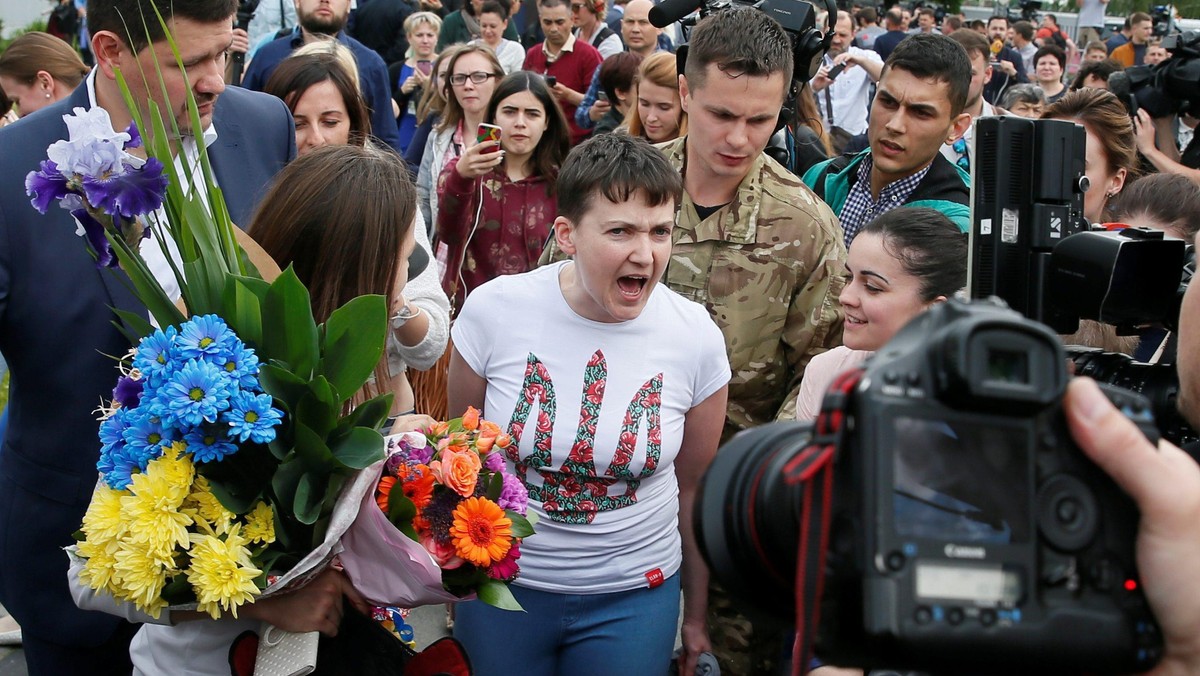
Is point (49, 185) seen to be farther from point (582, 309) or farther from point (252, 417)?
point (582, 309)

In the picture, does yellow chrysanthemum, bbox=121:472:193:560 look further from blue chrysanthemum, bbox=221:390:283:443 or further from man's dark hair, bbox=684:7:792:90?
man's dark hair, bbox=684:7:792:90

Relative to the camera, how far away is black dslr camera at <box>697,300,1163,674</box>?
3.59ft

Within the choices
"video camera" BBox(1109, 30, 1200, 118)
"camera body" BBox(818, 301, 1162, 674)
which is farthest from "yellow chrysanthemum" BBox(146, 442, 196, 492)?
"video camera" BBox(1109, 30, 1200, 118)

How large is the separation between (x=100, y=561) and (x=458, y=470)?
62 cm

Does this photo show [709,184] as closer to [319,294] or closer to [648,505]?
[648,505]

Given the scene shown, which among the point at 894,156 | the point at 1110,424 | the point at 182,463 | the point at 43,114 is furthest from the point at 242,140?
the point at 1110,424

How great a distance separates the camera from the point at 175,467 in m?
1.88

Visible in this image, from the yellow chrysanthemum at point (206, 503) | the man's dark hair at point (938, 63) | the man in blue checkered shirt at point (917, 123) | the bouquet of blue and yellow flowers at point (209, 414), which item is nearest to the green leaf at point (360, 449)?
the bouquet of blue and yellow flowers at point (209, 414)

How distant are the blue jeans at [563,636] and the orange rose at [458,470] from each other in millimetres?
643

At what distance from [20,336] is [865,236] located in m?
1.99

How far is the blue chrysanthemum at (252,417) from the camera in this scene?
6.03 feet

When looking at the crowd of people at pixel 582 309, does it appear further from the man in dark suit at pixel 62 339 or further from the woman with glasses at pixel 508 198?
the woman with glasses at pixel 508 198

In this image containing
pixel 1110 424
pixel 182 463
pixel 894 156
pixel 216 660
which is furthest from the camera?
pixel 894 156

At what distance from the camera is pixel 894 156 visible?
3707 mm
